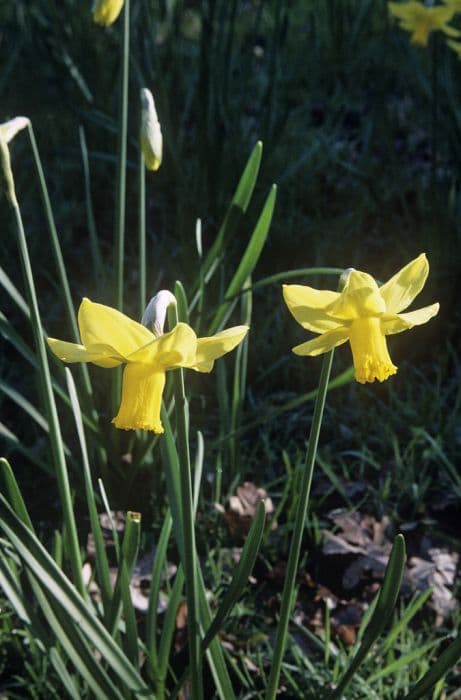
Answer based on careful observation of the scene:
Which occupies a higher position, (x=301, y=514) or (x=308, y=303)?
(x=308, y=303)

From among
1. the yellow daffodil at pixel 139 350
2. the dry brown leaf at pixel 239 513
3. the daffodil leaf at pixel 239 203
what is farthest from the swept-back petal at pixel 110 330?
the dry brown leaf at pixel 239 513

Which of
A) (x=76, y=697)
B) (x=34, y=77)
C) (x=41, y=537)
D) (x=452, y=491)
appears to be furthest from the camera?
(x=34, y=77)

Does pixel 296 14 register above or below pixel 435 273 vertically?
above

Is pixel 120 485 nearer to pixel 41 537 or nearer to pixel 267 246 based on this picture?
pixel 41 537

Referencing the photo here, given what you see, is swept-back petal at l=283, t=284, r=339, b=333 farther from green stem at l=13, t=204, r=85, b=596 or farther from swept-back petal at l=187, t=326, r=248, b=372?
green stem at l=13, t=204, r=85, b=596

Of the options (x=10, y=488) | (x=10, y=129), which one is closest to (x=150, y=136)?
(x=10, y=129)

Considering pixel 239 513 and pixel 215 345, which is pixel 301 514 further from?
pixel 239 513

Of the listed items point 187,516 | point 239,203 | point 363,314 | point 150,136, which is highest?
point 150,136

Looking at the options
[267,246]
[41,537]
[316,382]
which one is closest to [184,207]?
[267,246]
